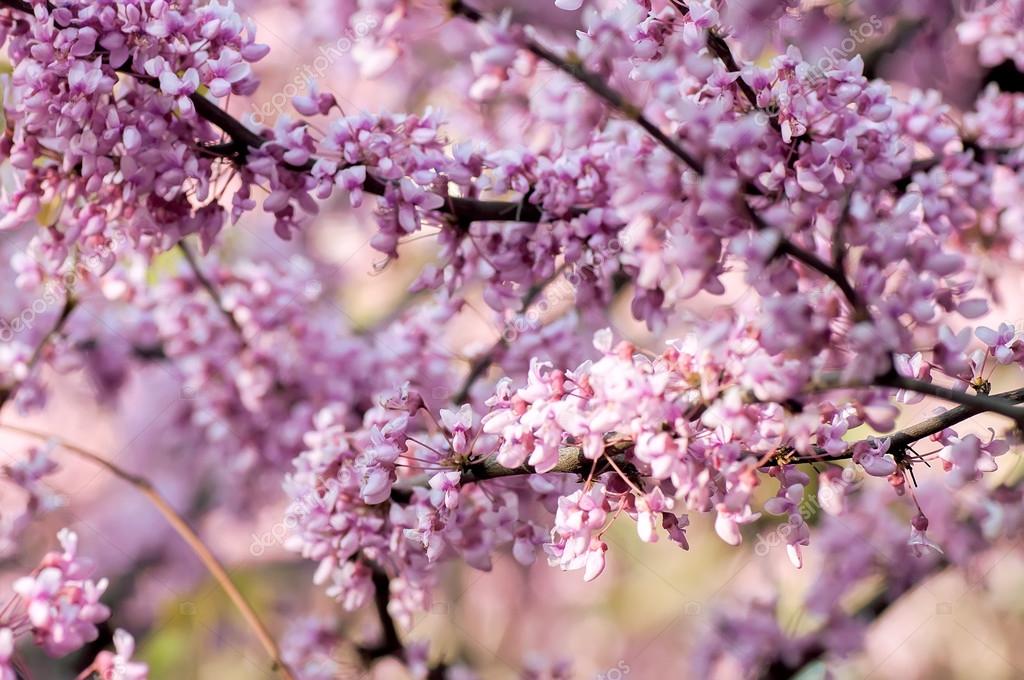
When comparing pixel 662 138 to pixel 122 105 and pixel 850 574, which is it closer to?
pixel 122 105

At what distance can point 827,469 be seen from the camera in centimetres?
86

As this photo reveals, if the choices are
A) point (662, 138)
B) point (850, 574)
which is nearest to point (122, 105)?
point (662, 138)

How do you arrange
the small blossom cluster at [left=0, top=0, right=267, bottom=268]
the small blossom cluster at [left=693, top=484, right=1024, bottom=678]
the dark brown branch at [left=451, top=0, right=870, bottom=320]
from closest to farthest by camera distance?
the dark brown branch at [left=451, top=0, right=870, bottom=320] < the small blossom cluster at [left=0, top=0, right=267, bottom=268] < the small blossom cluster at [left=693, top=484, right=1024, bottom=678]

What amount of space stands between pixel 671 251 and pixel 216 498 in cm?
199

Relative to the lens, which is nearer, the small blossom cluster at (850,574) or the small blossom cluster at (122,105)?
the small blossom cluster at (122,105)

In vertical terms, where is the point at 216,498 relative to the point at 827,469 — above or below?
below

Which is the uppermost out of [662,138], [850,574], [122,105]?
[662,138]

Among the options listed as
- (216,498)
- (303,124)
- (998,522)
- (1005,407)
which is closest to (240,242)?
(216,498)

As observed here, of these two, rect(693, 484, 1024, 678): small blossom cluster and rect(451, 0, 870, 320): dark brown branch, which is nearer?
rect(451, 0, 870, 320): dark brown branch

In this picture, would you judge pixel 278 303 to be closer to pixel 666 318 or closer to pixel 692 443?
pixel 666 318

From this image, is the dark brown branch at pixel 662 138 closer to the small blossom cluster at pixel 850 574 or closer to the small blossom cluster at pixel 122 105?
the small blossom cluster at pixel 122 105

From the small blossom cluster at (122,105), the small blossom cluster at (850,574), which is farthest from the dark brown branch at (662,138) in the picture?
the small blossom cluster at (850,574)

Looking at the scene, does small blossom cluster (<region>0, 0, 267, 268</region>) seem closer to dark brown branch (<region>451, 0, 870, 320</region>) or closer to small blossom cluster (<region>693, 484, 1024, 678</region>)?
dark brown branch (<region>451, 0, 870, 320</region>)

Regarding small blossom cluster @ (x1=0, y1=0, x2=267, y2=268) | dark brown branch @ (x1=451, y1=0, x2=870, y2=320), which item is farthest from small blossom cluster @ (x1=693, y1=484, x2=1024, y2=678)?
small blossom cluster @ (x1=0, y1=0, x2=267, y2=268)
